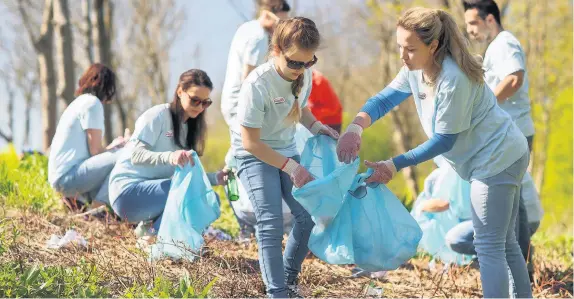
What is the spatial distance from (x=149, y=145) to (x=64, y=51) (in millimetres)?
4674

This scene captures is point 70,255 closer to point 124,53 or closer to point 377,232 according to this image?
point 377,232

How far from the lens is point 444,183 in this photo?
16.3 ft

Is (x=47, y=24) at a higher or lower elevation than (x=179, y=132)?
higher

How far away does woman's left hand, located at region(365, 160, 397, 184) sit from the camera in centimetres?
332

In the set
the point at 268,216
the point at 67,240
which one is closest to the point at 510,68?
the point at 268,216

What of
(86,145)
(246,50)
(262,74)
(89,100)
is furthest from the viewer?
(86,145)

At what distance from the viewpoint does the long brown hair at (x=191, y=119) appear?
449 cm

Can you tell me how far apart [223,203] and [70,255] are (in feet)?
9.81

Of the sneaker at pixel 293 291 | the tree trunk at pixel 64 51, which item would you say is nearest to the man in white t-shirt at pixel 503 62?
the sneaker at pixel 293 291

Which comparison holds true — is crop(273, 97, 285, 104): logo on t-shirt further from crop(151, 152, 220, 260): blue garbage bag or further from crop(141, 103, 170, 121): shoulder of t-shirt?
crop(141, 103, 170, 121): shoulder of t-shirt

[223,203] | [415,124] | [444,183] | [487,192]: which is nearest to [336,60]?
[415,124]

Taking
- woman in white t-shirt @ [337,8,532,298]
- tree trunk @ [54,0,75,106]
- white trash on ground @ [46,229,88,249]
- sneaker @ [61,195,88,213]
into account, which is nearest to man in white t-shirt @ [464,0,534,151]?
woman in white t-shirt @ [337,8,532,298]

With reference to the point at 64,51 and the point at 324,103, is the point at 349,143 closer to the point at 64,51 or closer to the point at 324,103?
the point at 324,103

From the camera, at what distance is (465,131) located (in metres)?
3.34
